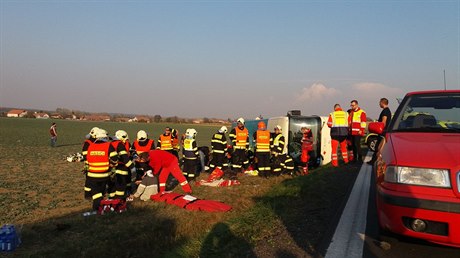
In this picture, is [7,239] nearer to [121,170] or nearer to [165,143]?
[121,170]

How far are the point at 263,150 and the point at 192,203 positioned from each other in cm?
455

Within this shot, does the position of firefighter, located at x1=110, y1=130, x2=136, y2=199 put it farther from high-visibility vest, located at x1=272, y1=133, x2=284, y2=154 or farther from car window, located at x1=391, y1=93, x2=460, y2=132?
car window, located at x1=391, y1=93, x2=460, y2=132

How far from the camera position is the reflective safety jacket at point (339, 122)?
430 inches

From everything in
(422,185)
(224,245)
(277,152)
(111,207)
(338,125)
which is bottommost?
(111,207)

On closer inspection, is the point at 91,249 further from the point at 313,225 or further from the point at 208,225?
the point at 313,225

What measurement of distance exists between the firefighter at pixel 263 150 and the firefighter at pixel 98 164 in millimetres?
5144

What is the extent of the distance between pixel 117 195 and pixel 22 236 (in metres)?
2.48

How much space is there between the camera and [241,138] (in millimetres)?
12578

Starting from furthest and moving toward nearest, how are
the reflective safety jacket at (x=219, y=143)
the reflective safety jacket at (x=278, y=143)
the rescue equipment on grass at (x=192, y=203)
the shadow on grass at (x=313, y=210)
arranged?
the reflective safety jacket at (x=219, y=143)
the reflective safety jacket at (x=278, y=143)
the rescue equipment on grass at (x=192, y=203)
the shadow on grass at (x=313, y=210)

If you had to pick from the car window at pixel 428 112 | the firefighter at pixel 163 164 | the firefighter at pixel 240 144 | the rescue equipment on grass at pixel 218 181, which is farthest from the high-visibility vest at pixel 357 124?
the car window at pixel 428 112

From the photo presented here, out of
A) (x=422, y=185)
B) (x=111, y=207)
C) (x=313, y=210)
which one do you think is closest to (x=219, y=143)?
(x=111, y=207)

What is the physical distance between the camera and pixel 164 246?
19.3ft

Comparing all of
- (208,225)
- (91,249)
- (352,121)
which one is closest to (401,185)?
(208,225)

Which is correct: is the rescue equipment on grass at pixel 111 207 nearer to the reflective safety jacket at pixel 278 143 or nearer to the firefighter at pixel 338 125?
the reflective safety jacket at pixel 278 143
